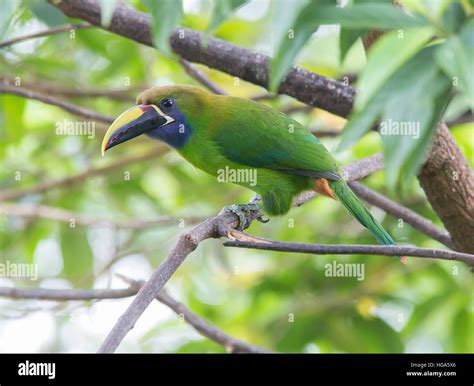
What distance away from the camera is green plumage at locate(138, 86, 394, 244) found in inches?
131

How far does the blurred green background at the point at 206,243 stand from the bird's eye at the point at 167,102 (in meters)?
0.68

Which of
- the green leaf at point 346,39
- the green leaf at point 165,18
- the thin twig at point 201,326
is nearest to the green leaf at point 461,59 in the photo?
the green leaf at point 165,18

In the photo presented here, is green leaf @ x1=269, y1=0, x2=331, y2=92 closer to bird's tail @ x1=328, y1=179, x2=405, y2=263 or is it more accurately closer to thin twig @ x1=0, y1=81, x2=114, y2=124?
bird's tail @ x1=328, y1=179, x2=405, y2=263

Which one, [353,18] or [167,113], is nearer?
[353,18]

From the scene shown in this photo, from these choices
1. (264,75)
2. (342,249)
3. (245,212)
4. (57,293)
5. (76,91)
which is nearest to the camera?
(342,249)

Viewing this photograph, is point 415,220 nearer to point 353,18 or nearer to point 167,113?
point 167,113

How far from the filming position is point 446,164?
2986 mm

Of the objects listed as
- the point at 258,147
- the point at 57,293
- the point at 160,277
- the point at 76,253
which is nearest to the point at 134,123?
the point at 258,147

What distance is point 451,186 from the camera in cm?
303

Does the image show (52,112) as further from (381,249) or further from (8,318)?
(381,249)

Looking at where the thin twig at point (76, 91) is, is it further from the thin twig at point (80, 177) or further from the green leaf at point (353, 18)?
the green leaf at point (353, 18)

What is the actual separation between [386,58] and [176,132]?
223 cm

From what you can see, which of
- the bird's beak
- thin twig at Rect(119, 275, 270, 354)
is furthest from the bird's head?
thin twig at Rect(119, 275, 270, 354)

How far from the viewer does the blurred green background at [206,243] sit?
4355 millimetres
